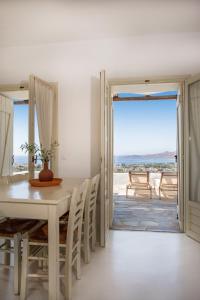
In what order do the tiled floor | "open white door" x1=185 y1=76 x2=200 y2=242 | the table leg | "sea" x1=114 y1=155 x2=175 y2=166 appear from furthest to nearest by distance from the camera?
"sea" x1=114 y1=155 x2=175 y2=166, the tiled floor, "open white door" x1=185 y1=76 x2=200 y2=242, the table leg

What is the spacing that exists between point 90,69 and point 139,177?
3813 mm

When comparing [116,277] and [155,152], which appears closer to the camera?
[116,277]

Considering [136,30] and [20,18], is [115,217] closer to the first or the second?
[136,30]

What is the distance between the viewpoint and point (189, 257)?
9.23ft

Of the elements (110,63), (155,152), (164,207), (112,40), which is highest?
(112,40)

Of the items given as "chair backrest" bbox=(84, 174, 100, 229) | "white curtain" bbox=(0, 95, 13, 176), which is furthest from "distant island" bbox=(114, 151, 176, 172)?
"chair backrest" bbox=(84, 174, 100, 229)

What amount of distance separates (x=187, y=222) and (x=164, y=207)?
201cm

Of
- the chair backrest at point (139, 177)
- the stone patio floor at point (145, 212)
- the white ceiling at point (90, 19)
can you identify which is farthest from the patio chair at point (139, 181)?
the white ceiling at point (90, 19)

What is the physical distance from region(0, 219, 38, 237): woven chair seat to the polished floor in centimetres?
47

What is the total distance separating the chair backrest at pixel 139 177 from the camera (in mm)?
6725

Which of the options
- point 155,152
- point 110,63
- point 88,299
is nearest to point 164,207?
point 110,63

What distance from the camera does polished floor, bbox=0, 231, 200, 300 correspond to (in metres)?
2.05

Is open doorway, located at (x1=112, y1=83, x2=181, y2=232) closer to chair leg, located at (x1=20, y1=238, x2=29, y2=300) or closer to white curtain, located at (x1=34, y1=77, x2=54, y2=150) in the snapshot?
white curtain, located at (x1=34, y1=77, x2=54, y2=150)

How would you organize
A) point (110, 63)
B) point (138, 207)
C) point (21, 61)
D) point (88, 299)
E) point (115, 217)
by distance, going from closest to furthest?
point (88, 299)
point (110, 63)
point (21, 61)
point (115, 217)
point (138, 207)
